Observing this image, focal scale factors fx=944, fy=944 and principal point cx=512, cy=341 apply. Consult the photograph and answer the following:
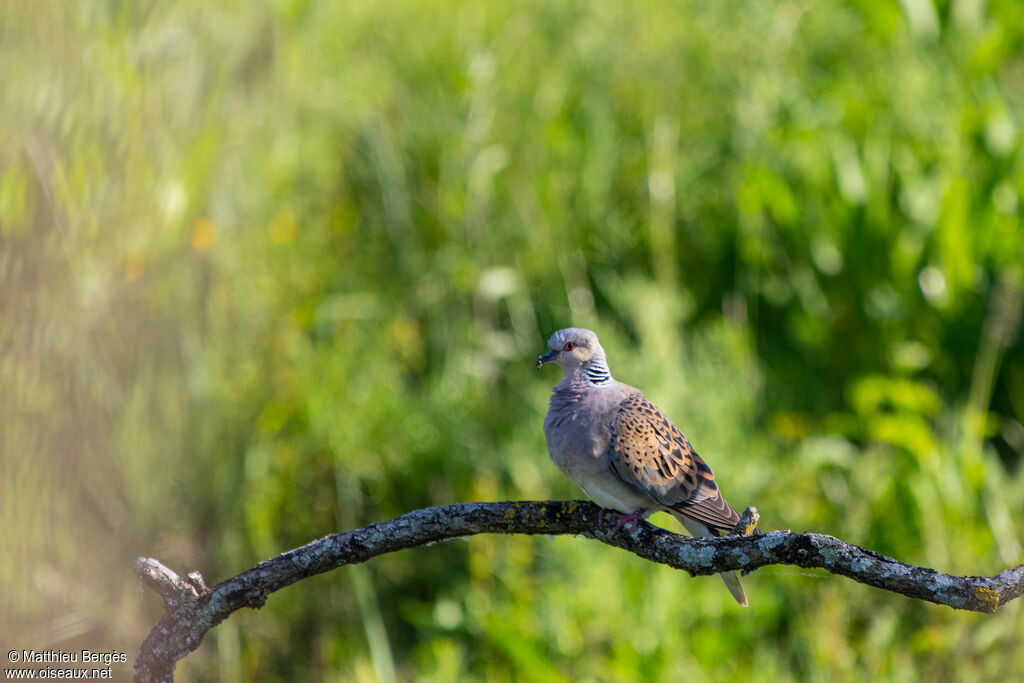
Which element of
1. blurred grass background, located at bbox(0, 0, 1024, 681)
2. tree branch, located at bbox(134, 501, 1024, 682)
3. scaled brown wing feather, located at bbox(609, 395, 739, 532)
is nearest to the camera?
tree branch, located at bbox(134, 501, 1024, 682)

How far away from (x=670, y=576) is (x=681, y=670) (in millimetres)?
337

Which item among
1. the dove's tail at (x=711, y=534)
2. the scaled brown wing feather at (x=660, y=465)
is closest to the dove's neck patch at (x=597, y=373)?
the scaled brown wing feather at (x=660, y=465)

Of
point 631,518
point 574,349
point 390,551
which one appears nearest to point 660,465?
point 631,518

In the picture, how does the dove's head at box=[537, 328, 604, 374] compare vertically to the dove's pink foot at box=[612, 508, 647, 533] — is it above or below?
above

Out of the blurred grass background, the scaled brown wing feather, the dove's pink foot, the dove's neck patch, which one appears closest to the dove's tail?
the scaled brown wing feather

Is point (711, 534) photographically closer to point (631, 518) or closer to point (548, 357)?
point (631, 518)

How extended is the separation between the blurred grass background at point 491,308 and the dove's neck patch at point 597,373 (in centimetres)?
149

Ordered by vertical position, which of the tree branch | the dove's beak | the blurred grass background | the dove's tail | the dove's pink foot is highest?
the blurred grass background

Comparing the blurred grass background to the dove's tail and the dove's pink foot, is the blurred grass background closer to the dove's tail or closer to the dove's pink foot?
the dove's tail

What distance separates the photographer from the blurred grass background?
3172 mm

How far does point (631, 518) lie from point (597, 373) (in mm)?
255

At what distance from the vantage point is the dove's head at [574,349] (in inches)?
63.9

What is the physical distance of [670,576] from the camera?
3412mm

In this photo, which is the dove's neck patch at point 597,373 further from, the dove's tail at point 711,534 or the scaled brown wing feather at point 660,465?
the dove's tail at point 711,534
